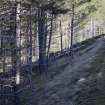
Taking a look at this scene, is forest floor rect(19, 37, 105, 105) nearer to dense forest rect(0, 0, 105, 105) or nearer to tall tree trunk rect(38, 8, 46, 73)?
dense forest rect(0, 0, 105, 105)

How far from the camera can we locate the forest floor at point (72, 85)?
52.6ft

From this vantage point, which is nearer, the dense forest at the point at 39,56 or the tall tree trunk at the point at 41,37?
the dense forest at the point at 39,56

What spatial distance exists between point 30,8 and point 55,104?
20.5ft

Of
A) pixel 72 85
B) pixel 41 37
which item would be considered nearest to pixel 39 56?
pixel 41 37

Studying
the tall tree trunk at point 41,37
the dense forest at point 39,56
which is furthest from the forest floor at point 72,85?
the tall tree trunk at point 41,37

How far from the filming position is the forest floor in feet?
52.6

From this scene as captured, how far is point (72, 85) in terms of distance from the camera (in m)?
17.8

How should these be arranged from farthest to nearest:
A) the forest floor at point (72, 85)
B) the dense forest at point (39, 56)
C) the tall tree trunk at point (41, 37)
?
the tall tree trunk at point (41, 37), the dense forest at point (39, 56), the forest floor at point (72, 85)

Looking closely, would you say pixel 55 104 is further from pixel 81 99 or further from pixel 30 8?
pixel 30 8

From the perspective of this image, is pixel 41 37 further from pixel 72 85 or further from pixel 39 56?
pixel 72 85

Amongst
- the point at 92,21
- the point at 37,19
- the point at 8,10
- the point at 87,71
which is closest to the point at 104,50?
the point at 87,71

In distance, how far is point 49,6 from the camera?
21.8 metres

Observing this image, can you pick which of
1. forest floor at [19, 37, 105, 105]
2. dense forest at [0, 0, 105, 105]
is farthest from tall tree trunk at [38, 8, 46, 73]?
forest floor at [19, 37, 105, 105]

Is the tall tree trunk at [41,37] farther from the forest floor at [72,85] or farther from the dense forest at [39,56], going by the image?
the forest floor at [72,85]
